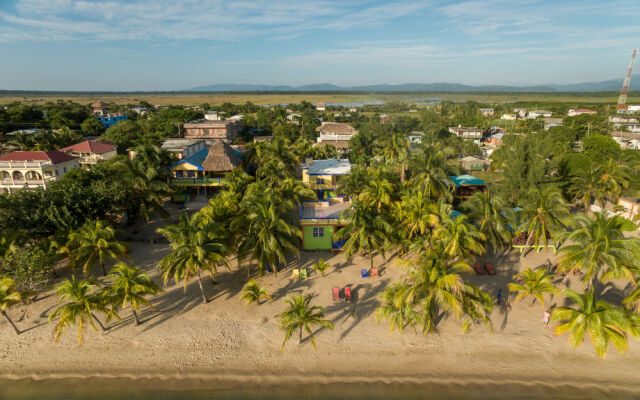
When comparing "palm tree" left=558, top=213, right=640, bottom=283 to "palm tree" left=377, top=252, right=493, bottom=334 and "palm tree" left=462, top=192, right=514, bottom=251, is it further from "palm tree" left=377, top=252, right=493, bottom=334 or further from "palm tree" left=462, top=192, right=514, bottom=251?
"palm tree" left=377, top=252, right=493, bottom=334

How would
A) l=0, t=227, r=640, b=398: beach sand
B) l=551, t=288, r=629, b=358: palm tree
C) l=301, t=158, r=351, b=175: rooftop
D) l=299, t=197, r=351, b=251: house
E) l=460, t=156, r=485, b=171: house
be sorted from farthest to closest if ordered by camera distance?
l=460, t=156, r=485, b=171: house
l=301, t=158, r=351, b=175: rooftop
l=299, t=197, r=351, b=251: house
l=0, t=227, r=640, b=398: beach sand
l=551, t=288, r=629, b=358: palm tree

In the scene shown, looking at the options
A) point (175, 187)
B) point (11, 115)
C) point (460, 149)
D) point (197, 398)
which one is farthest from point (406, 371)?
point (11, 115)

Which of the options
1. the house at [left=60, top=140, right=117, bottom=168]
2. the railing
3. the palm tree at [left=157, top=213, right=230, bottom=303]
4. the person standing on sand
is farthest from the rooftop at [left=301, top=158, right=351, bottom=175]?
the house at [left=60, top=140, right=117, bottom=168]

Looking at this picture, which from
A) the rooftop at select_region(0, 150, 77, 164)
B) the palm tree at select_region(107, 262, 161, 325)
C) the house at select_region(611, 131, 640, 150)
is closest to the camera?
the palm tree at select_region(107, 262, 161, 325)

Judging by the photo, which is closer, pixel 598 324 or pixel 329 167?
pixel 598 324

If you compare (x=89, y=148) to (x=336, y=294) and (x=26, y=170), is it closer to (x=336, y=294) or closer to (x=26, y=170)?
(x=26, y=170)

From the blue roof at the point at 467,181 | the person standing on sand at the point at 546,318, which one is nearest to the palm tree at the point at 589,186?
the blue roof at the point at 467,181

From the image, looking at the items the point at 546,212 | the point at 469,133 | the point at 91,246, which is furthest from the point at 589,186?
the point at 469,133

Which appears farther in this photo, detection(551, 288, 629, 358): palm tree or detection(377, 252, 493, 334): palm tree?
detection(377, 252, 493, 334): palm tree
